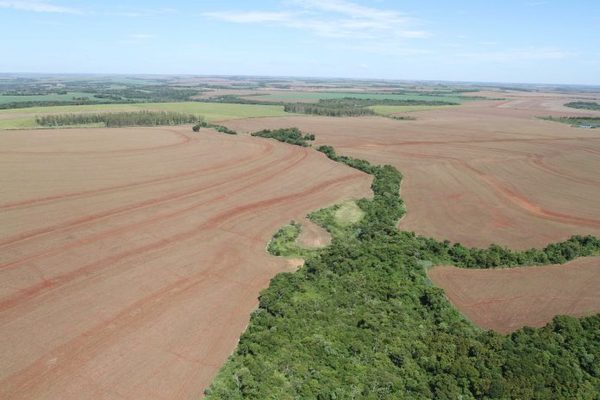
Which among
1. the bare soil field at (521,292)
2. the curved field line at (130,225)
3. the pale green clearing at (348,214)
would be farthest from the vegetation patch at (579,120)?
the bare soil field at (521,292)

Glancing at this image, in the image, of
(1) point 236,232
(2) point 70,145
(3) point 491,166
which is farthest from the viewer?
(2) point 70,145

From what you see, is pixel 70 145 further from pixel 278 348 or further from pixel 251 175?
pixel 278 348

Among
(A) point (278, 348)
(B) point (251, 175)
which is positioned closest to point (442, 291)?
(A) point (278, 348)

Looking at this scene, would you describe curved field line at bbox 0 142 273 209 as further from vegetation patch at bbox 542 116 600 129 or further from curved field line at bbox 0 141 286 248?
vegetation patch at bbox 542 116 600 129

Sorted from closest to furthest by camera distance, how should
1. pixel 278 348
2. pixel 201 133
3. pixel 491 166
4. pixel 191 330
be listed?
pixel 278 348, pixel 191 330, pixel 491 166, pixel 201 133

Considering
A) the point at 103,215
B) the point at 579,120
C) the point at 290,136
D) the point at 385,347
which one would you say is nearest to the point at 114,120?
the point at 290,136
